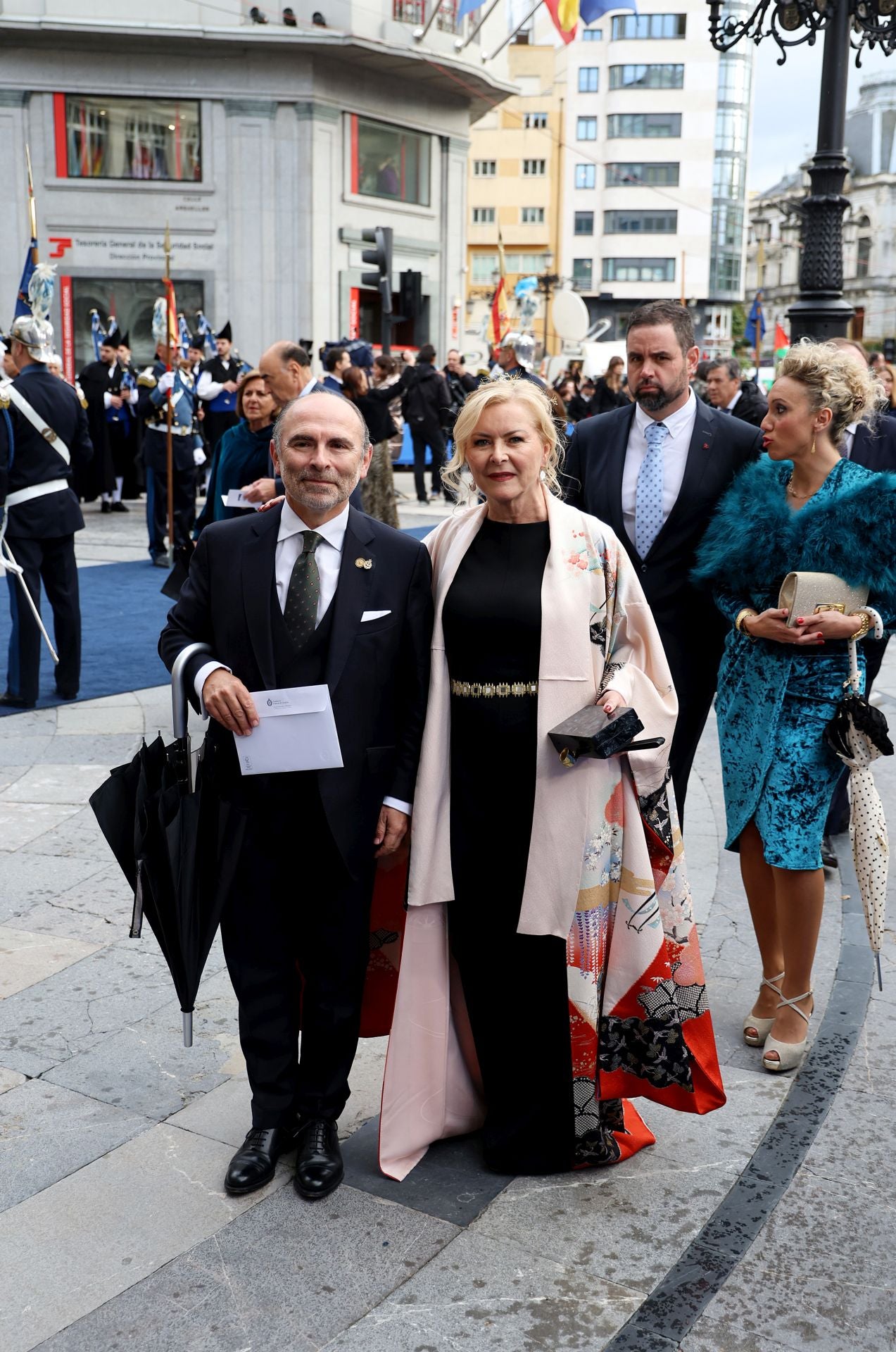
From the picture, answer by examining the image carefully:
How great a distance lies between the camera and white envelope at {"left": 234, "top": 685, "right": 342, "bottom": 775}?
2738 mm

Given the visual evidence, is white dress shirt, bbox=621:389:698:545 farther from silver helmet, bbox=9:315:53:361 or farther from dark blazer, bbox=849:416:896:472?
silver helmet, bbox=9:315:53:361

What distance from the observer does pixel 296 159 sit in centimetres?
2709

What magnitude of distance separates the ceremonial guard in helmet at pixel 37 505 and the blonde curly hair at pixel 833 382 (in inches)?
192

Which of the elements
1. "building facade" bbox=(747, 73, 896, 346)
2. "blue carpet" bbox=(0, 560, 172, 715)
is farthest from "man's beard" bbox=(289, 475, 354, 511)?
"building facade" bbox=(747, 73, 896, 346)

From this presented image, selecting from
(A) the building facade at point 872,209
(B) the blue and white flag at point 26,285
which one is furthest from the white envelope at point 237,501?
(A) the building facade at point 872,209

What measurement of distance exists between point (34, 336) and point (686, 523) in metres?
4.78

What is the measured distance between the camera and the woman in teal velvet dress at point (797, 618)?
3.47 m

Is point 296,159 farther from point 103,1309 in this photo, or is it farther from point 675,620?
point 103,1309

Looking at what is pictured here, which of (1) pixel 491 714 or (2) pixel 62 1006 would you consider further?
(2) pixel 62 1006

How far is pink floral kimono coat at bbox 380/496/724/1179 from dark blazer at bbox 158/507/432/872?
0.06 m

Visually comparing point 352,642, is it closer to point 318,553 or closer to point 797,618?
point 318,553

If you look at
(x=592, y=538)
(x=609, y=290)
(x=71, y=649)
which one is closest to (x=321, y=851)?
(x=592, y=538)

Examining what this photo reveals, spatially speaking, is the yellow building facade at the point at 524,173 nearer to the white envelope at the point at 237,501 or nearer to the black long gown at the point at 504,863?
the white envelope at the point at 237,501

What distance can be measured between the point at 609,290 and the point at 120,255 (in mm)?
40607
